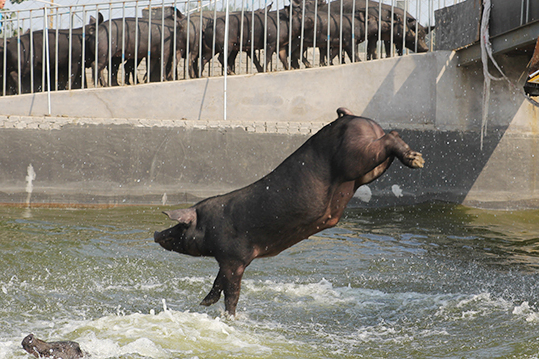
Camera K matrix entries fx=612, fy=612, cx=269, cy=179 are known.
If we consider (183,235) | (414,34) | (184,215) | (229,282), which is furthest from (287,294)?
(414,34)

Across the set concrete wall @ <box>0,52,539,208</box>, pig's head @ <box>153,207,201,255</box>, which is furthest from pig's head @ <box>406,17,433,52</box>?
pig's head @ <box>153,207,201,255</box>

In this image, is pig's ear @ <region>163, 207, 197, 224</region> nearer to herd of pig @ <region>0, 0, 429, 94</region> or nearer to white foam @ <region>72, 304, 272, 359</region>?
white foam @ <region>72, 304, 272, 359</region>

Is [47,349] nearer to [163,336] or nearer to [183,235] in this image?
[163,336]

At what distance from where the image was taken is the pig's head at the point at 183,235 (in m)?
5.56

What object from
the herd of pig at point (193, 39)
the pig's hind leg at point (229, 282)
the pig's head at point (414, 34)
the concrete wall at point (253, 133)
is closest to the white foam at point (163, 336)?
the pig's hind leg at point (229, 282)

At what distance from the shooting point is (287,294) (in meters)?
6.98

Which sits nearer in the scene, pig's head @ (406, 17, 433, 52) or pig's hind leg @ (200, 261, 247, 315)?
pig's hind leg @ (200, 261, 247, 315)

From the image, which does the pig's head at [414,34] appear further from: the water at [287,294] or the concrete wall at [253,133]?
the water at [287,294]

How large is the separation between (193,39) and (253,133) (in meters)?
3.28

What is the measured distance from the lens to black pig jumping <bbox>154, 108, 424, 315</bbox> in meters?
4.74

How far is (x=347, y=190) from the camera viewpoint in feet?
16.4

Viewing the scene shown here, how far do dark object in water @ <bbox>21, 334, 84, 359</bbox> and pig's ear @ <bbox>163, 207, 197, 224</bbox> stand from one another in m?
1.41

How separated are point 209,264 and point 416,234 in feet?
13.1

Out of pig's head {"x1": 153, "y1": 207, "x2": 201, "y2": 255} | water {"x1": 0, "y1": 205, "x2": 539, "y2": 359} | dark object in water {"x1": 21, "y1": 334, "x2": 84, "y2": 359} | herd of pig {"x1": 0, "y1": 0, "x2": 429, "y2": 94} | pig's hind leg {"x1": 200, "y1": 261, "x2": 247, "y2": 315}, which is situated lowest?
water {"x1": 0, "y1": 205, "x2": 539, "y2": 359}
